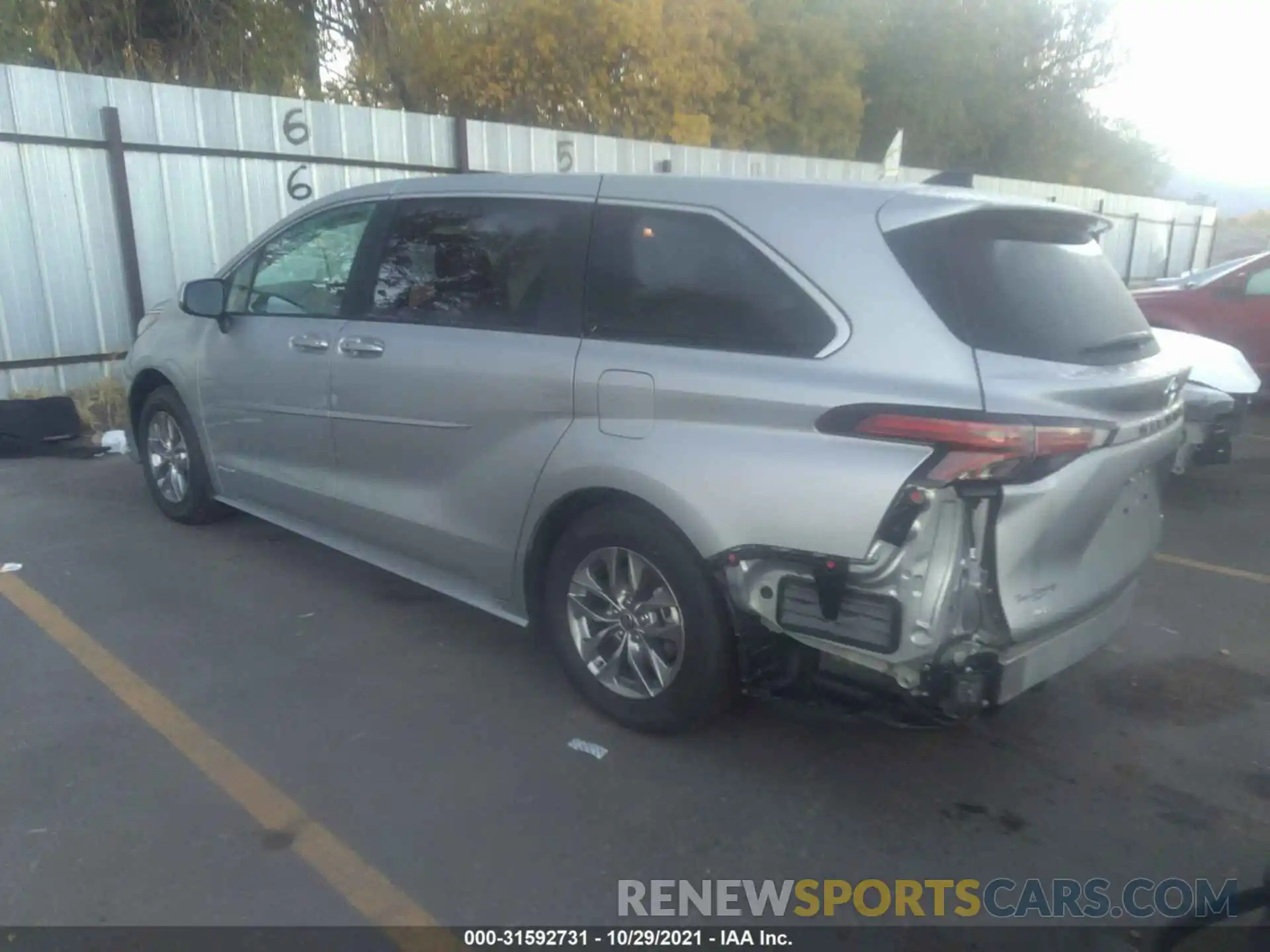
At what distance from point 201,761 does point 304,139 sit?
7276 millimetres

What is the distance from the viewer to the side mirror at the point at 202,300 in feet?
16.1

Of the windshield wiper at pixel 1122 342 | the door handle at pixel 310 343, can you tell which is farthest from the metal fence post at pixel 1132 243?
the door handle at pixel 310 343

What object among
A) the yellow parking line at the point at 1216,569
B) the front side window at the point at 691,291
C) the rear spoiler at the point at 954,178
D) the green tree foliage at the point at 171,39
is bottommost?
the yellow parking line at the point at 1216,569

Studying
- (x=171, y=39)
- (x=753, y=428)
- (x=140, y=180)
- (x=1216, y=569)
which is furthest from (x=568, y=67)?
(x=753, y=428)

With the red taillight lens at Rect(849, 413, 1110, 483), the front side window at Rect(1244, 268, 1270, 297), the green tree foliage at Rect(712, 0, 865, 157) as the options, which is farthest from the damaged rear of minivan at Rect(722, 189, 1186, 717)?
the green tree foliage at Rect(712, 0, 865, 157)

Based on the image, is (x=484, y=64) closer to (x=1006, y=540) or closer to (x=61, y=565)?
(x=61, y=565)

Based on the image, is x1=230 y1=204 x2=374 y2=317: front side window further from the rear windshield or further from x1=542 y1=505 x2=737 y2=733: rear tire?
the rear windshield

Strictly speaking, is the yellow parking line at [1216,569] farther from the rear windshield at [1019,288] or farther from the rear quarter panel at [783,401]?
the rear quarter panel at [783,401]

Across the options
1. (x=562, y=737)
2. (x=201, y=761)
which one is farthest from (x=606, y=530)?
(x=201, y=761)

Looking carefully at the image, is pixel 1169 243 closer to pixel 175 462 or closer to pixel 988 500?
pixel 175 462

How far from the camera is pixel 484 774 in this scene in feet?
10.8

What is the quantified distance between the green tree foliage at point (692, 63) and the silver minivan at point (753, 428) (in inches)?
307

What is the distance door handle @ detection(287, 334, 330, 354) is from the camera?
4.39 m

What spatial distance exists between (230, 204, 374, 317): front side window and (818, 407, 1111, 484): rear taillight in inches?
106
